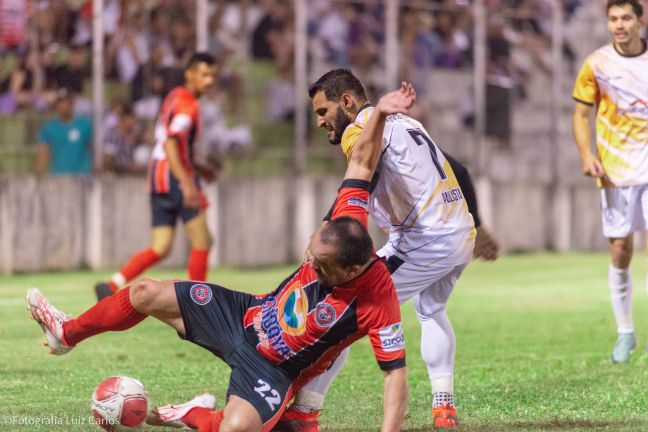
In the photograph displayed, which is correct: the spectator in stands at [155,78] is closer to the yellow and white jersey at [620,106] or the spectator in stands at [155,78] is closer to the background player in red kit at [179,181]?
the background player in red kit at [179,181]

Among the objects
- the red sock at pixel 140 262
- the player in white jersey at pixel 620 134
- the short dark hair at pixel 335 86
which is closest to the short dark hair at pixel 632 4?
the player in white jersey at pixel 620 134

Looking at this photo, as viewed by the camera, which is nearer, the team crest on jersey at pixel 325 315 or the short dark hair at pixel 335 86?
the team crest on jersey at pixel 325 315

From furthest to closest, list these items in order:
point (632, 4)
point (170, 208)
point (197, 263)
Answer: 1. point (170, 208)
2. point (197, 263)
3. point (632, 4)

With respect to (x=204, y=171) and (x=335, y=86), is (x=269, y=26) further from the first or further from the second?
(x=335, y=86)

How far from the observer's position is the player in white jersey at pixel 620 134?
9133mm

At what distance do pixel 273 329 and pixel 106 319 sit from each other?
915mm

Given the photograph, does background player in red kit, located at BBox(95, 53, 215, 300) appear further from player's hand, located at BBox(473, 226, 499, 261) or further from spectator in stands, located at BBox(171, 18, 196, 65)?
player's hand, located at BBox(473, 226, 499, 261)

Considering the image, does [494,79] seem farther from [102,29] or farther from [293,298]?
[293,298]

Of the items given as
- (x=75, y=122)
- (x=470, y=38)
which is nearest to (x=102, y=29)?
(x=75, y=122)

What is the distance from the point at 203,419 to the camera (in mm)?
6051

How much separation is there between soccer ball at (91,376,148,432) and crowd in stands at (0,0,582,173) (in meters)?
Result: 9.99

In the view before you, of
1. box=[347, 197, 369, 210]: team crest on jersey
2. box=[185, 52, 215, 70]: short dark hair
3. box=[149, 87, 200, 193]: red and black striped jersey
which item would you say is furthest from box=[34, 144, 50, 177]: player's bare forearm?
box=[347, 197, 369, 210]: team crest on jersey

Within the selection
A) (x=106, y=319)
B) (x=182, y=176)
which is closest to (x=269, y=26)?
(x=182, y=176)

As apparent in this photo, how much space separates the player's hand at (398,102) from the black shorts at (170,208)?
6746 millimetres
